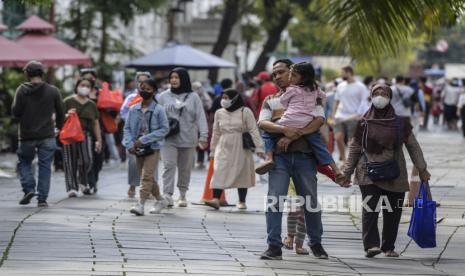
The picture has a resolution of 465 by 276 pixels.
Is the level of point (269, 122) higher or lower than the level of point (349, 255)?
higher

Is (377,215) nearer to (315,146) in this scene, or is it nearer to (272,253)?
(315,146)

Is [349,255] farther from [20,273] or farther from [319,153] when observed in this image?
[20,273]

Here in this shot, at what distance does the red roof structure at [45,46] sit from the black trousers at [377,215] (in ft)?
46.6

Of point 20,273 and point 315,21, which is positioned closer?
point 20,273

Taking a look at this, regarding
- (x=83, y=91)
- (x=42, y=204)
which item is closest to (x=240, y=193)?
(x=42, y=204)

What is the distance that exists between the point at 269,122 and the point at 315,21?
3775cm

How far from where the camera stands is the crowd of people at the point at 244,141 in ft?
35.7

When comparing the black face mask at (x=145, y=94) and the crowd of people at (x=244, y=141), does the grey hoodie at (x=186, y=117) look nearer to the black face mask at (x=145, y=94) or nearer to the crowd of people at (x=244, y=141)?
the crowd of people at (x=244, y=141)

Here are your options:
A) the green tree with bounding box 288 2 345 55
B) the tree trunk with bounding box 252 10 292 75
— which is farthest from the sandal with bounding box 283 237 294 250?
the tree trunk with bounding box 252 10 292 75

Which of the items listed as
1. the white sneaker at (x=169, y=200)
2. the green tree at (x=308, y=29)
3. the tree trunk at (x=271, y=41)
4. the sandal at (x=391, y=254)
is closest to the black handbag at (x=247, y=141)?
the white sneaker at (x=169, y=200)

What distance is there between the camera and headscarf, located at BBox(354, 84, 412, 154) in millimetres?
11234

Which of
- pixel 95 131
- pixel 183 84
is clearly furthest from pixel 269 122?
pixel 95 131

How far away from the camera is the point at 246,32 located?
50688 mm

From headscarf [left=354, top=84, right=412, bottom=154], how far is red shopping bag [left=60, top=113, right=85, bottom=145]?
21.3 ft
